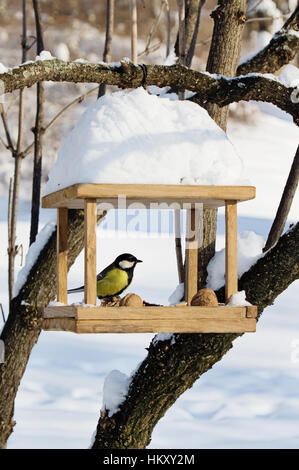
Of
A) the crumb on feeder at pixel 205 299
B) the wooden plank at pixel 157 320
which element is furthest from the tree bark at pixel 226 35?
the wooden plank at pixel 157 320

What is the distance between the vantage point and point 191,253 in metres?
2.31

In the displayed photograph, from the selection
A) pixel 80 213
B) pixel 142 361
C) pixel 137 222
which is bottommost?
pixel 142 361

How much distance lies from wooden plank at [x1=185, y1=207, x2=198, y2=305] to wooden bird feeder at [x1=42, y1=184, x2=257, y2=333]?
21 centimetres

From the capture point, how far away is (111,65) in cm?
229

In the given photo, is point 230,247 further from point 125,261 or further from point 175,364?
point 175,364

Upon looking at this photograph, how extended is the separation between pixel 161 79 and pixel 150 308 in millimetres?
917

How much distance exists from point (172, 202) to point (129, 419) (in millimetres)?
1053

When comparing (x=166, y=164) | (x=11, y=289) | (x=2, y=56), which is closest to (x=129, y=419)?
(x=11, y=289)

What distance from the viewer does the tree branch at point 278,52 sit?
2.98 metres

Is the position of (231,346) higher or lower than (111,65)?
lower

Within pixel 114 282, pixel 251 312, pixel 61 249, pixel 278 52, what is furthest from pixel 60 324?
pixel 278 52

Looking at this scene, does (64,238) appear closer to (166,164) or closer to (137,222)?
(137,222)

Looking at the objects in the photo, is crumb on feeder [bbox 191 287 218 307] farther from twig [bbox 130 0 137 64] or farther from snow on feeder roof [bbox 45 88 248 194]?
twig [bbox 130 0 137 64]

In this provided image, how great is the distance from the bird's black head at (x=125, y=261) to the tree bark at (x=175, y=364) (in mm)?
573
